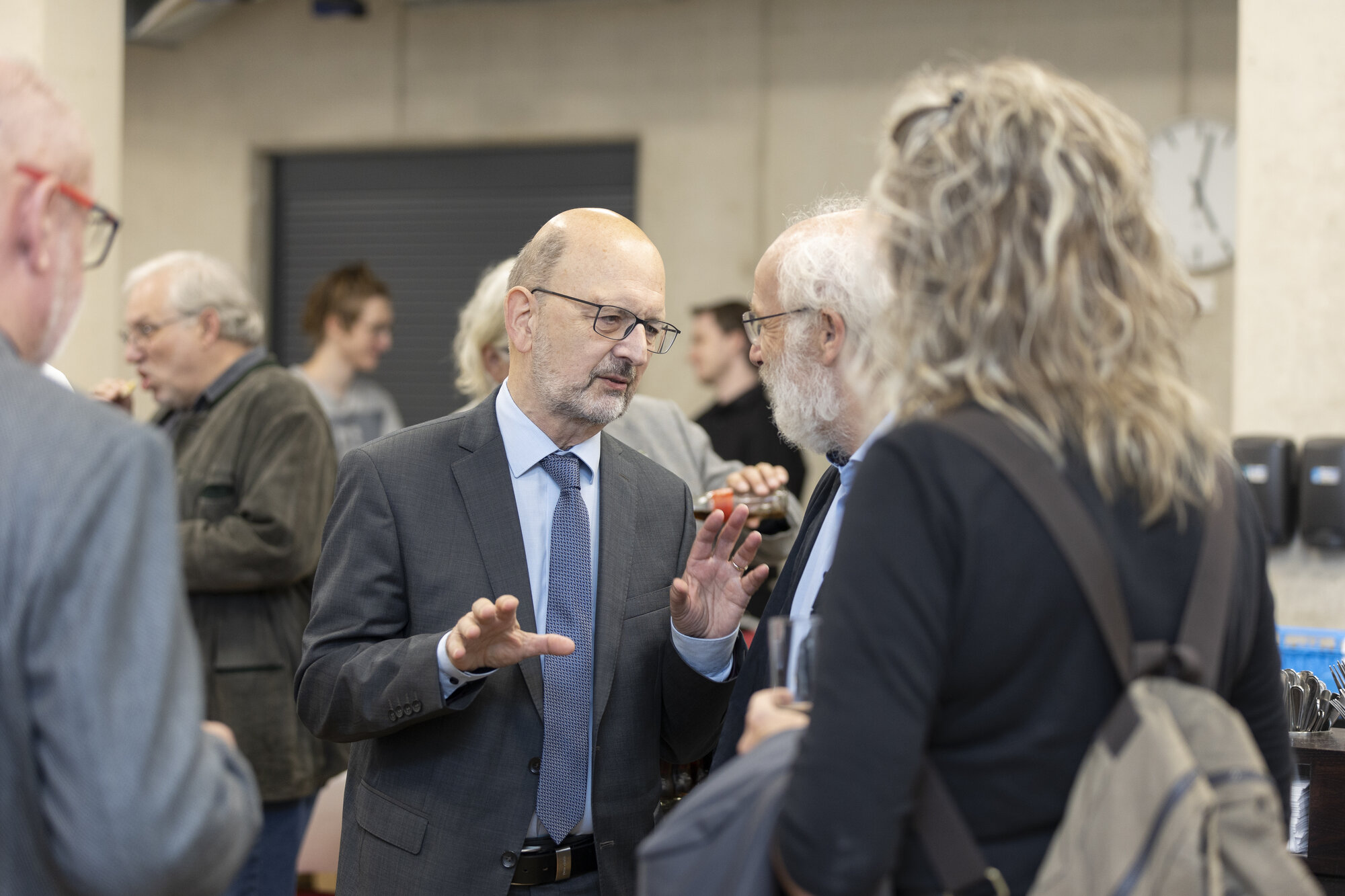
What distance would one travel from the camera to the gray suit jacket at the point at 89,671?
105 centimetres

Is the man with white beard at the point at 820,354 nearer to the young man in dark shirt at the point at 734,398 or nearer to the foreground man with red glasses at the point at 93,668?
the foreground man with red glasses at the point at 93,668

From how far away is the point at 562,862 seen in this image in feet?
6.35

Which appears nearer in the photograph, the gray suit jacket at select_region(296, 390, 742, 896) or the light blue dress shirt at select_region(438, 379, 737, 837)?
the gray suit jacket at select_region(296, 390, 742, 896)

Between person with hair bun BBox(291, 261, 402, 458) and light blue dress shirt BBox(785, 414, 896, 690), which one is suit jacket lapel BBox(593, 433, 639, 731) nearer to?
light blue dress shirt BBox(785, 414, 896, 690)

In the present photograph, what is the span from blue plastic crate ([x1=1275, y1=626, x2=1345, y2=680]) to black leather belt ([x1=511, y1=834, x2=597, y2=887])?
4.64 feet

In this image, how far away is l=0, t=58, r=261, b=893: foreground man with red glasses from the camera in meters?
1.05

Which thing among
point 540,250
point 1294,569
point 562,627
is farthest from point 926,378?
point 1294,569

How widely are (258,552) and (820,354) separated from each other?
1805mm

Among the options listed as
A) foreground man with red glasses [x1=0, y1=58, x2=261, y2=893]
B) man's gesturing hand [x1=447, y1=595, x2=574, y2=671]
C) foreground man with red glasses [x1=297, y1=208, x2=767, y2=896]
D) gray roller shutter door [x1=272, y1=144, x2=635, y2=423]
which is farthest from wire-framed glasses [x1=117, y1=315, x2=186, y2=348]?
gray roller shutter door [x1=272, y1=144, x2=635, y2=423]

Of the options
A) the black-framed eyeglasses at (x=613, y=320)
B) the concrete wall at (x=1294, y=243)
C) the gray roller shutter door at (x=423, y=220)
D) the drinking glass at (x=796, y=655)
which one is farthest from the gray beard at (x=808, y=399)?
the gray roller shutter door at (x=423, y=220)

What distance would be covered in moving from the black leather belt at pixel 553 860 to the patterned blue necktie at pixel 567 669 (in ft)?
0.07

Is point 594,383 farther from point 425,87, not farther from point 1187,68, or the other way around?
point 425,87

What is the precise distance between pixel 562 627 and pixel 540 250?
680mm

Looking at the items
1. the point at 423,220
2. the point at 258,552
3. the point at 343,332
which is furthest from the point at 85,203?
the point at 423,220
